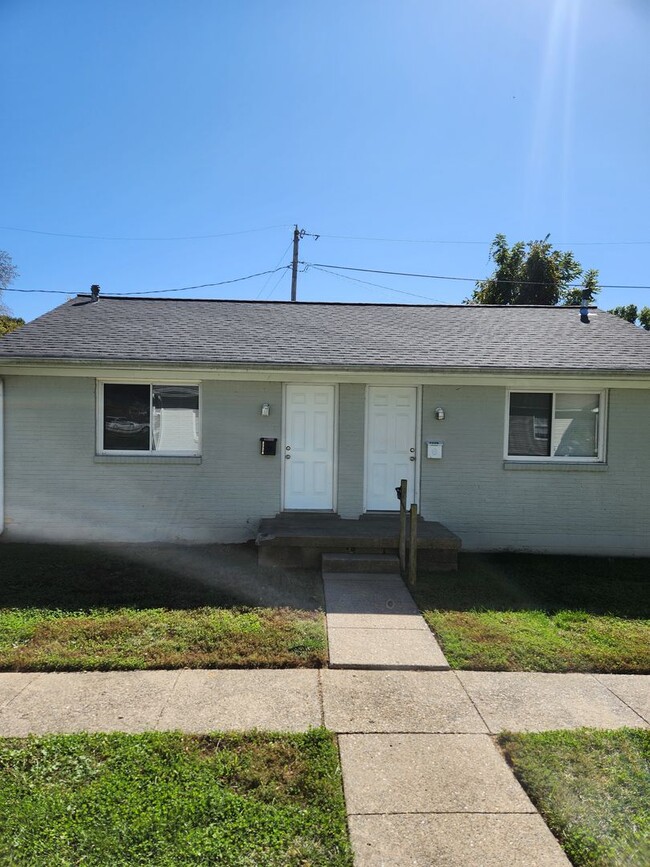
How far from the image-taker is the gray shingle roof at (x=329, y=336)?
25.6ft

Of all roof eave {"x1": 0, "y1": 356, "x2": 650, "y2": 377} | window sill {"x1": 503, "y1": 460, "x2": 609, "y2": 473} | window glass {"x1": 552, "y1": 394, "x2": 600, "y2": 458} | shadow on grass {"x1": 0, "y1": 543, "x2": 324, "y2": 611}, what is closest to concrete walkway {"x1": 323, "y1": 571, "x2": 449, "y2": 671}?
shadow on grass {"x1": 0, "y1": 543, "x2": 324, "y2": 611}

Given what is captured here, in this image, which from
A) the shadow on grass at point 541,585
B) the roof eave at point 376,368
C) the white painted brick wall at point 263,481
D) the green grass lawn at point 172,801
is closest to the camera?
the green grass lawn at point 172,801

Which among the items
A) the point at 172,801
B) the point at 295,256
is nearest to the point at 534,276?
the point at 295,256

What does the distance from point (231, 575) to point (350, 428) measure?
2.75 metres

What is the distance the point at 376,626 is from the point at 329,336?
512 cm

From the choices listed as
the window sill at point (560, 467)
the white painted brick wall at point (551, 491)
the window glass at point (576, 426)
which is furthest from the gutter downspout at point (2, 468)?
the window glass at point (576, 426)

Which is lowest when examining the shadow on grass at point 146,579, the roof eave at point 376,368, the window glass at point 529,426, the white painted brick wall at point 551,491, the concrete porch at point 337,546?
the shadow on grass at point 146,579

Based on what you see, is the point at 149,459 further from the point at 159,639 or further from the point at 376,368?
the point at 159,639

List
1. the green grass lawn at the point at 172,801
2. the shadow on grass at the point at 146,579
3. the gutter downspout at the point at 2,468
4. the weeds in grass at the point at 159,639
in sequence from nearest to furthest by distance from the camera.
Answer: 1. the green grass lawn at the point at 172,801
2. the weeds in grass at the point at 159,639
3. the shadow on grass at the point at 146,579
4. the gutter downspout at the point at 2,468

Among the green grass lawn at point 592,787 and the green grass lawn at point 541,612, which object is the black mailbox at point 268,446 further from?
the green grass lawn at point 592,787

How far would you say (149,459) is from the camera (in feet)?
26.1

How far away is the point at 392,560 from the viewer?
6.75 metres

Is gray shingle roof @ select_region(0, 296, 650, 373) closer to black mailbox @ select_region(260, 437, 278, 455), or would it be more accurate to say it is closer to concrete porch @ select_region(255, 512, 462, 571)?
black mailbox @ select_region(260, 437, 278, 455)

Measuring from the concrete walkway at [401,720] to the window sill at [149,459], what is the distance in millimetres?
4046
